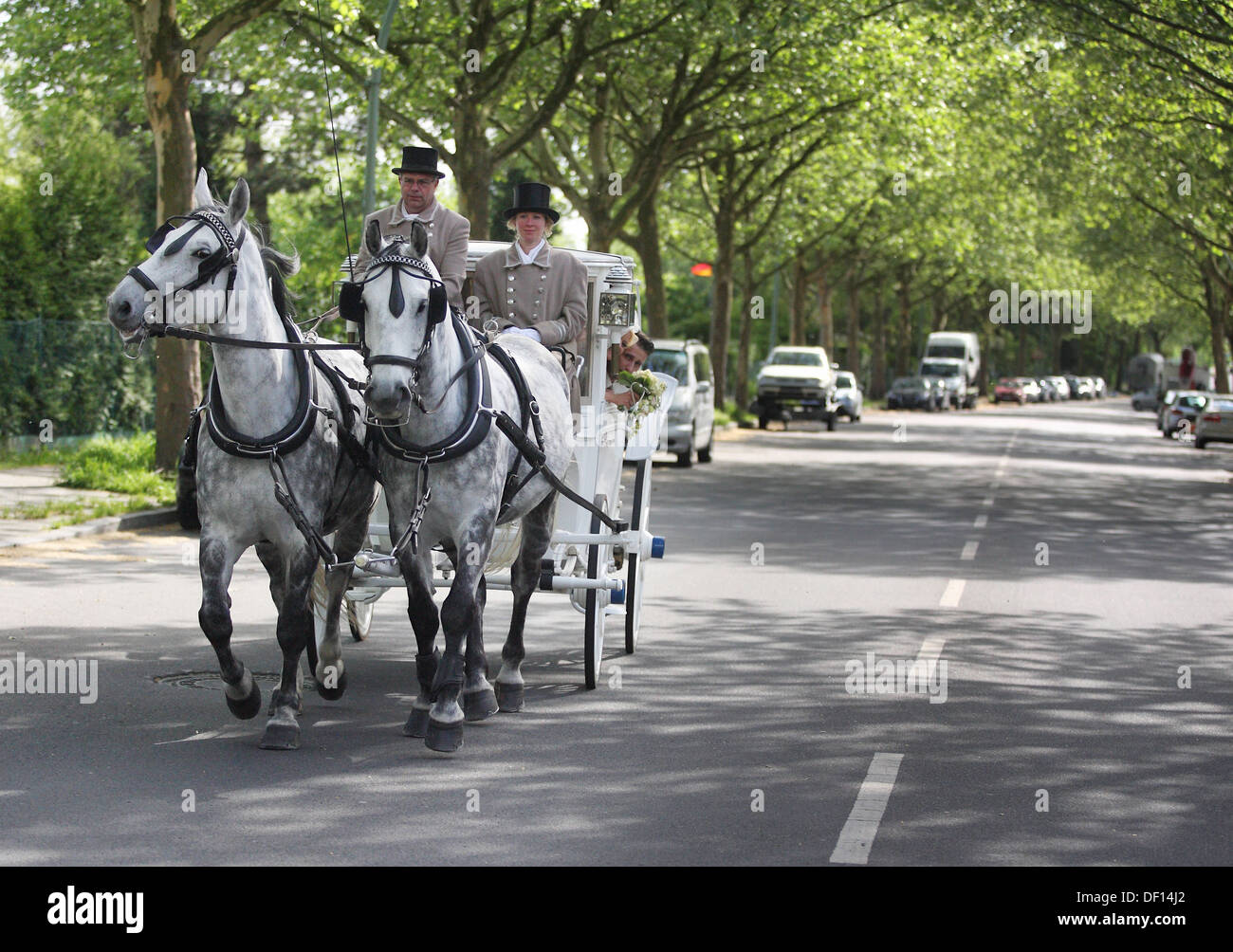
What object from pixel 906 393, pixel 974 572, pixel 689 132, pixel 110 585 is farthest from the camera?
pixel 906 393

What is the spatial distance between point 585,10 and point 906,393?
45119 millimetres

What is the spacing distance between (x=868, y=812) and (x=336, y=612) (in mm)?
3106

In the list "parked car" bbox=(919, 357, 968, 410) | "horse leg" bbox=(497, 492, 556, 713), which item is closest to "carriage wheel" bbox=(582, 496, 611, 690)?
"horse leg" bbox=(497, 492, 556, 713)

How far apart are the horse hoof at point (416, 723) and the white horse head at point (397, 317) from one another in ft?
5.05

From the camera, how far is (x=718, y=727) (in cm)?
777

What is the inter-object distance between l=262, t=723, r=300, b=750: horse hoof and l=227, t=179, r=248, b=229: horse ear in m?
2.15

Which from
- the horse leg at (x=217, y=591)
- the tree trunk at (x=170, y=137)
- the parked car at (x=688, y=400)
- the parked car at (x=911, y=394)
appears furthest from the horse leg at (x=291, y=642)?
the parked car at (x=911, y=394)

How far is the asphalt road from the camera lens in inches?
226

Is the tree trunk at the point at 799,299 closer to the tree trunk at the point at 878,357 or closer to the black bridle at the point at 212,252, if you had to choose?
the tree trunk at the point at 878,357

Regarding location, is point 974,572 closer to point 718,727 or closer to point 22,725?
point 718,727

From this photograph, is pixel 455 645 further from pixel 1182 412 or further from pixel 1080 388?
pixel 1080 388

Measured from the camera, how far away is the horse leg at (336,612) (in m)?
7.98

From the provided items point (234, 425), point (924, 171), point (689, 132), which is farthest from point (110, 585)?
point (924, 171)

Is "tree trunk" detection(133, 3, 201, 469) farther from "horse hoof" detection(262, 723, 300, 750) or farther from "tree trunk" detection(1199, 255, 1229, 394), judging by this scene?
"tree trunk" detection(1199, 255, 1229, 394)
